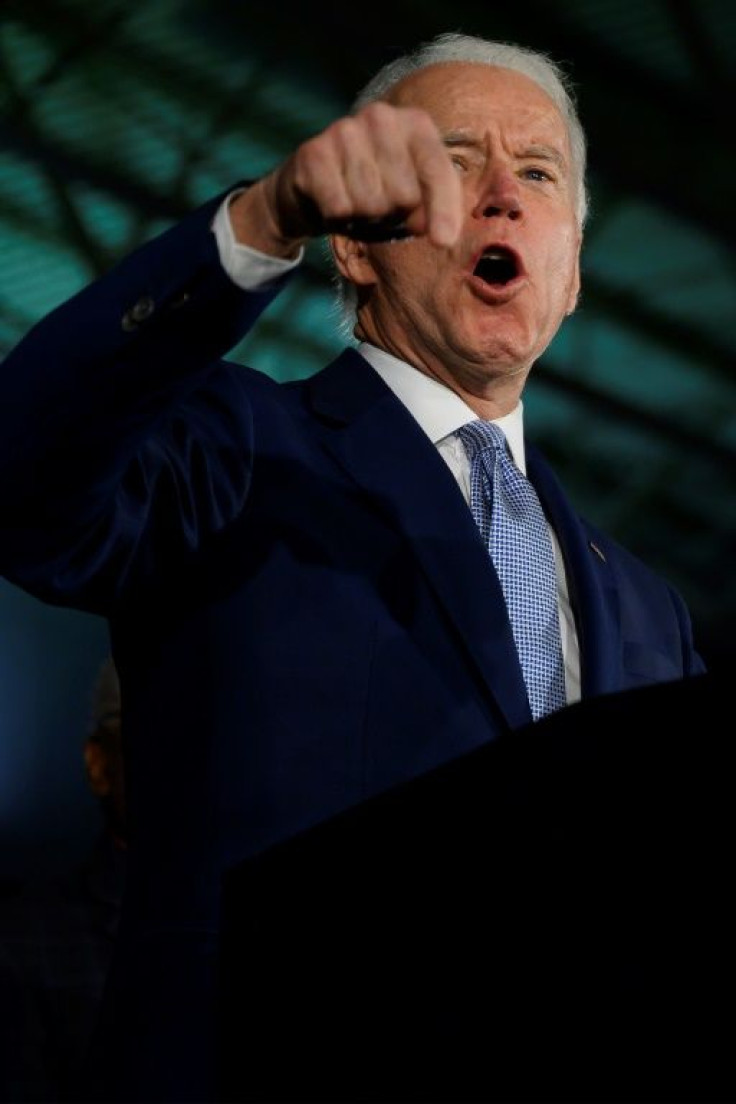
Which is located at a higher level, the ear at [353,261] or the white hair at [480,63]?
Result: the white hair at [480,63]

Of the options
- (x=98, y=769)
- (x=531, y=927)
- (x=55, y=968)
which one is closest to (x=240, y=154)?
(x=98, y=769)

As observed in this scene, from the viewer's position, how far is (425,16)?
411 centimetres

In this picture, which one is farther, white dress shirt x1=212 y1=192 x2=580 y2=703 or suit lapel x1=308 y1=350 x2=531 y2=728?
white dress shirt x1=212 y1=192 x2=580 y2=703

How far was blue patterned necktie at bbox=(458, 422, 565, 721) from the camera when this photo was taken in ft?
4.79

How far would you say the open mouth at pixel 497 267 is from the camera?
1.73m

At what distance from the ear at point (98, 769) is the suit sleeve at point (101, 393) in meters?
1.64

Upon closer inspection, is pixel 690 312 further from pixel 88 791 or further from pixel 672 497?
pixel 88 791

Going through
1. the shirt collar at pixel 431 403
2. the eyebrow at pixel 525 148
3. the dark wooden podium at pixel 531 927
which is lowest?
the dark wooden podium at pixel 531 927

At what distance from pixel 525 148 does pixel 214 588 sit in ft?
2.27

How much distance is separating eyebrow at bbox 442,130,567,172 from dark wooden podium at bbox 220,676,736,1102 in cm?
103

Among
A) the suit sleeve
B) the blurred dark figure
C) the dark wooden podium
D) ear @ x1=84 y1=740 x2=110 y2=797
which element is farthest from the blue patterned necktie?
ear @ x1=84 y1=740 x2=110 y2=797

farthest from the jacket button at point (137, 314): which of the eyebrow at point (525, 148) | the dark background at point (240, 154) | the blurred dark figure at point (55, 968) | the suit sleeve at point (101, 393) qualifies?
the dark background at point (240, 154)

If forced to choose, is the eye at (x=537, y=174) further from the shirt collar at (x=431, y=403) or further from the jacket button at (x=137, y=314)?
the jacket button at (x=137, y=314)

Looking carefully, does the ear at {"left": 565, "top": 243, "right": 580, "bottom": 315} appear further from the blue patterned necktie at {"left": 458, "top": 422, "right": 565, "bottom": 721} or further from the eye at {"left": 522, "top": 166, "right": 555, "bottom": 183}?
the blue patterned necktie at {"left": 458, "top": 422, "right": 565, "bottom": 721}
